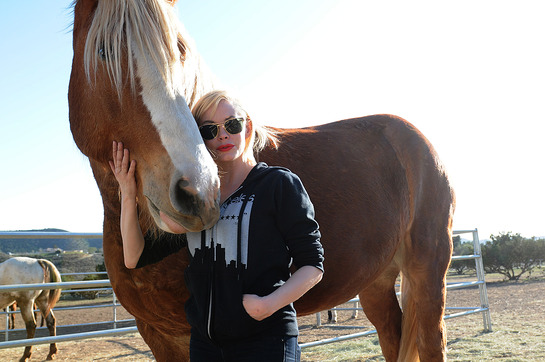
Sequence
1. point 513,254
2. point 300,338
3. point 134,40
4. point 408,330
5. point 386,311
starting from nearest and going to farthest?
point 134,40 → point 408,330 → point 386,311 → point 300,338 → point 513,254

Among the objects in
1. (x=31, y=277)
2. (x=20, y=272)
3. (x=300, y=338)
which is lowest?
(x=300, y=338)

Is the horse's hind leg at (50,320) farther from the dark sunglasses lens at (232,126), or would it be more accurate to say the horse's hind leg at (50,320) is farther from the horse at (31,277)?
the dark sunglasses lens at (232,126)

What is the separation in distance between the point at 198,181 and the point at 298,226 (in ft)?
1.05

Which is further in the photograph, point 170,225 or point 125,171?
point 125,171

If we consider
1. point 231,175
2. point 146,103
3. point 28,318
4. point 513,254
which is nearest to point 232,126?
point 231,175

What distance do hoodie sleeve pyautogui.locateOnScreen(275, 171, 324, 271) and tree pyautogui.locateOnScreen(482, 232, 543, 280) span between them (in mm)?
A: 20781

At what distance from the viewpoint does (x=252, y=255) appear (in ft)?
4.17

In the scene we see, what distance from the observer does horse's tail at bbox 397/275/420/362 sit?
2.79 m

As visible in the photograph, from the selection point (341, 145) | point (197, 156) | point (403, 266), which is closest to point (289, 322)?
point (197, 156)

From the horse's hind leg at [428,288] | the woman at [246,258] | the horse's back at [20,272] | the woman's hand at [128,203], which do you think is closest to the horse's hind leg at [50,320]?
the horse's back at [20,272]

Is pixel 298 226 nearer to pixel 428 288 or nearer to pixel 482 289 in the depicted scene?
pixel 428 288

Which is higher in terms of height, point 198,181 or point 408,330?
point 198,181

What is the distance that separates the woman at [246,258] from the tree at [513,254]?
2079 cm

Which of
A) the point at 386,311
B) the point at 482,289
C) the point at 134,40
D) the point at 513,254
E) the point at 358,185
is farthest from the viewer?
the point at 513,254
